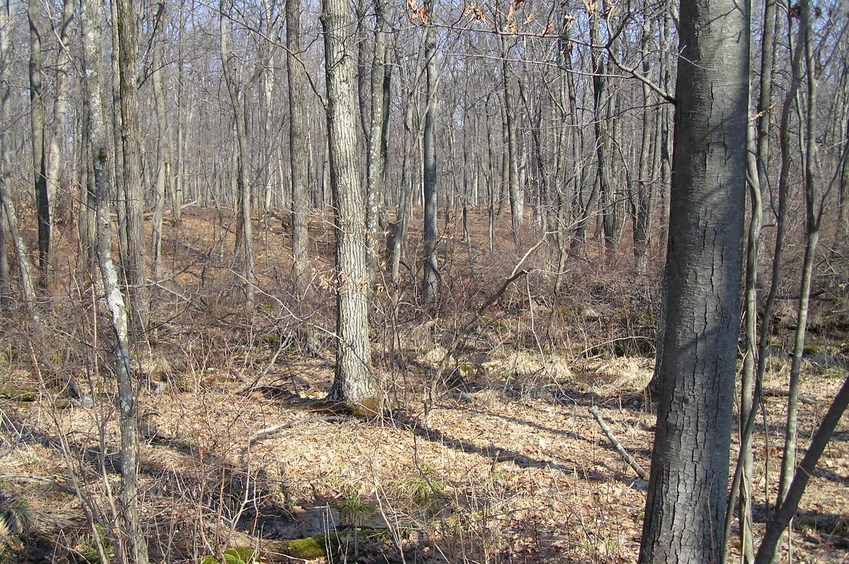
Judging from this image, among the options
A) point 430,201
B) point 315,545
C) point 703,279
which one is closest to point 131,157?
point 315,545

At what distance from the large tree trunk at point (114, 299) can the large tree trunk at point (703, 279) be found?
122 inches

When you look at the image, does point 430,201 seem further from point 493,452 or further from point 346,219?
point 493,452

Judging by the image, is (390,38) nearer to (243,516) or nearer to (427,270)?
(427,270)

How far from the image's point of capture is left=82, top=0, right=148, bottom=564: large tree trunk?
3.94m

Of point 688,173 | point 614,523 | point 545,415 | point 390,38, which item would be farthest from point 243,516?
point 390,38

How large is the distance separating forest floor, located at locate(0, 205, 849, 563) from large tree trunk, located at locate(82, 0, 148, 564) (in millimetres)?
160

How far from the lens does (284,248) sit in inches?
862

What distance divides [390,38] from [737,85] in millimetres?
14508

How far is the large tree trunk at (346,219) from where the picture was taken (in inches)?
295

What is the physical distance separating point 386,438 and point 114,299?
13.0 ft

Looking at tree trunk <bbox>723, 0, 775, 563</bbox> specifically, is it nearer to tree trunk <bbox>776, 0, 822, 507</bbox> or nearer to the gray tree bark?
tree trunk <bbox>776, 0, 822, 507</bbox>

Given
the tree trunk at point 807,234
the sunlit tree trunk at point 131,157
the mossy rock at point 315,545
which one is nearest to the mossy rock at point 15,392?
the sunlit tree trunk at point 131,157

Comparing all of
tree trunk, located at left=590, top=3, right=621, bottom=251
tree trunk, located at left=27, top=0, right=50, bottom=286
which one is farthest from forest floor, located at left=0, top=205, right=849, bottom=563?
tree trunk, located at left=27, top=0, right=50, bottom=286

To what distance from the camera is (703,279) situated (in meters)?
3.15
